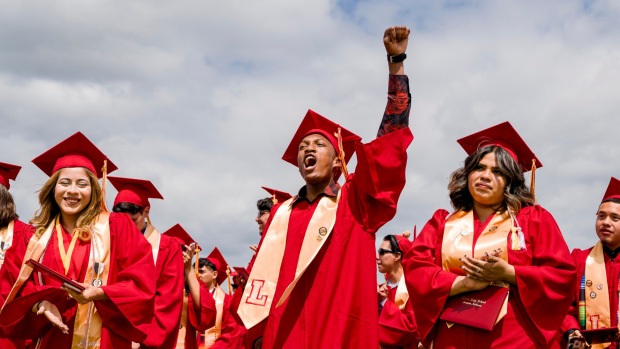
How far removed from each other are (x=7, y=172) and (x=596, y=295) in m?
6.36

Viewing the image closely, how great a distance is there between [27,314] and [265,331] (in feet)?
6.04

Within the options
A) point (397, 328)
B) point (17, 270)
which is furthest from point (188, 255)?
point (17, 270)

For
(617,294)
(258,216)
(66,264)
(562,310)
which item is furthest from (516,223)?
(258,216)

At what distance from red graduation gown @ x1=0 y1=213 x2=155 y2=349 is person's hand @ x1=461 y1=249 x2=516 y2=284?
240 cm

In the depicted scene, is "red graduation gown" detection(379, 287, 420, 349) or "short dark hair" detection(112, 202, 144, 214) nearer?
"red graduation gown" detection(379, 287, 420, 349)

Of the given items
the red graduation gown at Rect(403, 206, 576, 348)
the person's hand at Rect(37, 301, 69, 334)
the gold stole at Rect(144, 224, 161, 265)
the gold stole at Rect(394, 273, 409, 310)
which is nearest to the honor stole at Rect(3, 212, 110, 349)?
the person's hand at Rect(37, 301, 69, 334)

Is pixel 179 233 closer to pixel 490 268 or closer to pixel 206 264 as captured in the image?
pixel 206 264

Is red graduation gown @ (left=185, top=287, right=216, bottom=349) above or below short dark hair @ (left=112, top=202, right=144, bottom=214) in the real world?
below

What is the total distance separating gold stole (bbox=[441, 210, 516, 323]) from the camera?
568cm

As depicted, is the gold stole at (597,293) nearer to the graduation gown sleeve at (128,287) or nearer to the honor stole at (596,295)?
the honor stole at (596,295)

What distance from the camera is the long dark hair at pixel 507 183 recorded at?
19.5 ft

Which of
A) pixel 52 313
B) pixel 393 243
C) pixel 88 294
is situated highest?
pixel 393 243

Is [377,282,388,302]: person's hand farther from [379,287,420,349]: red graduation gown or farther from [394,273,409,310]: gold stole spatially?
[379,287,420,349]: red graduation gown

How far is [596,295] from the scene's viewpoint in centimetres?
784
